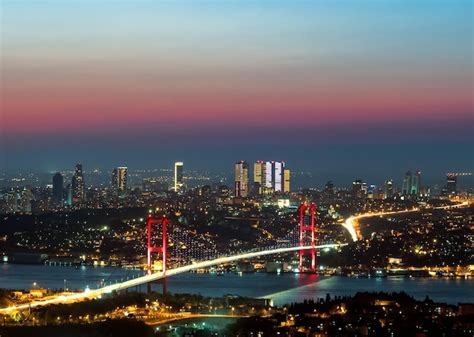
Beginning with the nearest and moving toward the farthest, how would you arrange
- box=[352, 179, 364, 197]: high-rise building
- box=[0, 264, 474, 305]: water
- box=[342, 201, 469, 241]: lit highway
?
box=[0, 264, 474, 305]: water
box=[342, 201, 469, 241]: lit highway
box=[352, 179, 364, 197]: high-rise building

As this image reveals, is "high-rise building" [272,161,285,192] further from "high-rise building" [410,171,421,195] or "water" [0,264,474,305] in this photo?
"water" [0,264,474,305]

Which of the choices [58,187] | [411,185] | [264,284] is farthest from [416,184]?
[264,284]

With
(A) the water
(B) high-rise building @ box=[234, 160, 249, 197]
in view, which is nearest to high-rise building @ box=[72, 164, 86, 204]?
(B) high-rise building @ box=[234, 160, 249, 197]

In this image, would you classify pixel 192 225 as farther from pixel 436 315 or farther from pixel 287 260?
pixel 436 315

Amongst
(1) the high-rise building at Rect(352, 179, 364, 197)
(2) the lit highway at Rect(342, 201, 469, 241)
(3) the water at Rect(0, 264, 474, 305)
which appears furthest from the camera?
(1) the high-rise building at Rect(352, 179, 364, 197)

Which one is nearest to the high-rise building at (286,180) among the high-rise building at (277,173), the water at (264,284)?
the high-rise building at (277,173)
